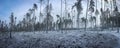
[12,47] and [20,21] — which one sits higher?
[20,21]

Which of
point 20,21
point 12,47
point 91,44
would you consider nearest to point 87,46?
point 91,44

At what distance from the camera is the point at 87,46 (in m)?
30.3

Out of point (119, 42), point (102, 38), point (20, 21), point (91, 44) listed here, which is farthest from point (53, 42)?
point (20, 21)

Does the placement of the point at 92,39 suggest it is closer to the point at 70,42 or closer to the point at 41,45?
the point at 70,42

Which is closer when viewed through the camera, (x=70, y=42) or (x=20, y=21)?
(x=70, y=42)

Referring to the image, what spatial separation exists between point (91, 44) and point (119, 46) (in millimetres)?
4668

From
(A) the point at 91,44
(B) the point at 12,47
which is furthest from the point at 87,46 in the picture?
(B) the point at 12,47

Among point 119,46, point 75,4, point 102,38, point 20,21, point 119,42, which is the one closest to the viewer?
point 119,46

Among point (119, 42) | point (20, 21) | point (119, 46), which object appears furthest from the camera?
point (20, 21)

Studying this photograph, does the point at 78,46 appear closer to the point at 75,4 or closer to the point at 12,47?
the point at 12,47

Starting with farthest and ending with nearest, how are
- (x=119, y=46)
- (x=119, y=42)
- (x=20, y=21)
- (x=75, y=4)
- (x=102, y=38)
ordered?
(x=20, y=21) < (x=75, y=4) < (x=102, y=38) < (x=119, y=42) < (x=119, y=46)

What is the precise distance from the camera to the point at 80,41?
1283 inches

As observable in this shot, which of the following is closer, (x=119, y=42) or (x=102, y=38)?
(x=119, y=42)

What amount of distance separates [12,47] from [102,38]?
57.6ft
